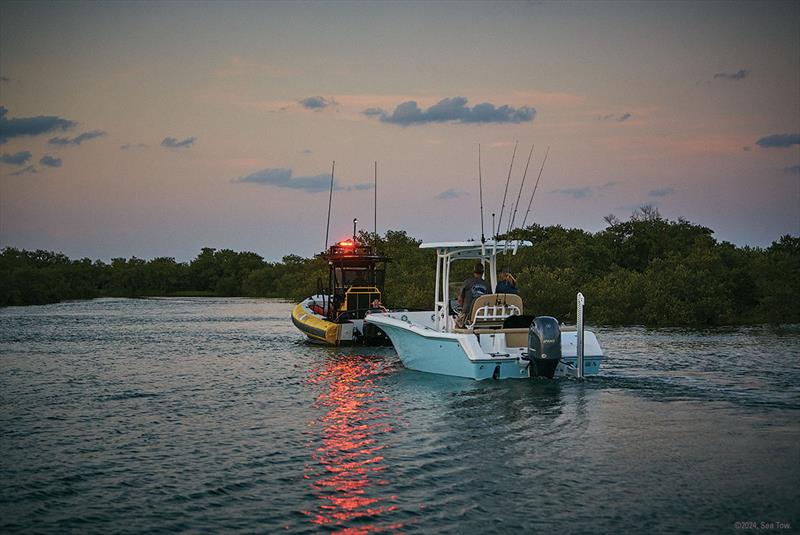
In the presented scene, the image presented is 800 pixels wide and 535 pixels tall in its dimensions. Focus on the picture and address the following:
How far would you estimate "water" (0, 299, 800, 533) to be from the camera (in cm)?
843

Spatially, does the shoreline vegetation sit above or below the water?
above

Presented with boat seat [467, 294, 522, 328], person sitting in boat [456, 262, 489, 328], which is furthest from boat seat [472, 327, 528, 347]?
person sitting in boat [456, 262, 489, 328]

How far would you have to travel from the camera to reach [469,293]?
17.8 meters

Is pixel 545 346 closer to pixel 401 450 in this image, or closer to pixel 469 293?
pixel 469 293

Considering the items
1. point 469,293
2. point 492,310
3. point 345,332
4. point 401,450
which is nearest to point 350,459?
point 401,450

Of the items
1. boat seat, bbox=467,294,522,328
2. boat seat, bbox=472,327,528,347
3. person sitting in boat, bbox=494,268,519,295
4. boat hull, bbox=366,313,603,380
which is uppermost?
person sitting in boat, bbox=494,268,519,295

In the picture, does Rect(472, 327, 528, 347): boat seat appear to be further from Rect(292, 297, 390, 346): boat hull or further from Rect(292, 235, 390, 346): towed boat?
Rect(292, 235, 390, 346): towed boat

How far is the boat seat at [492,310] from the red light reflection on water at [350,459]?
2561 mm

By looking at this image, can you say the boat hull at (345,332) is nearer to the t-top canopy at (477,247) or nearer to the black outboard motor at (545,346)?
the t-top canopy at (477,247)

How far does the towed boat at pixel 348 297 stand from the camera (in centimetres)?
2733

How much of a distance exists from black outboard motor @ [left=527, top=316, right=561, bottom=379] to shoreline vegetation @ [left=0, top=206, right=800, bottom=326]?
18.6 meters

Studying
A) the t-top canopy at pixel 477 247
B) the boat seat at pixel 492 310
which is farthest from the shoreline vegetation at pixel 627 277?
the boat seat at pixel 492 310

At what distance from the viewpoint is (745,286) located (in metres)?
40.2

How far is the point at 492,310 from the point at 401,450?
6181mm
